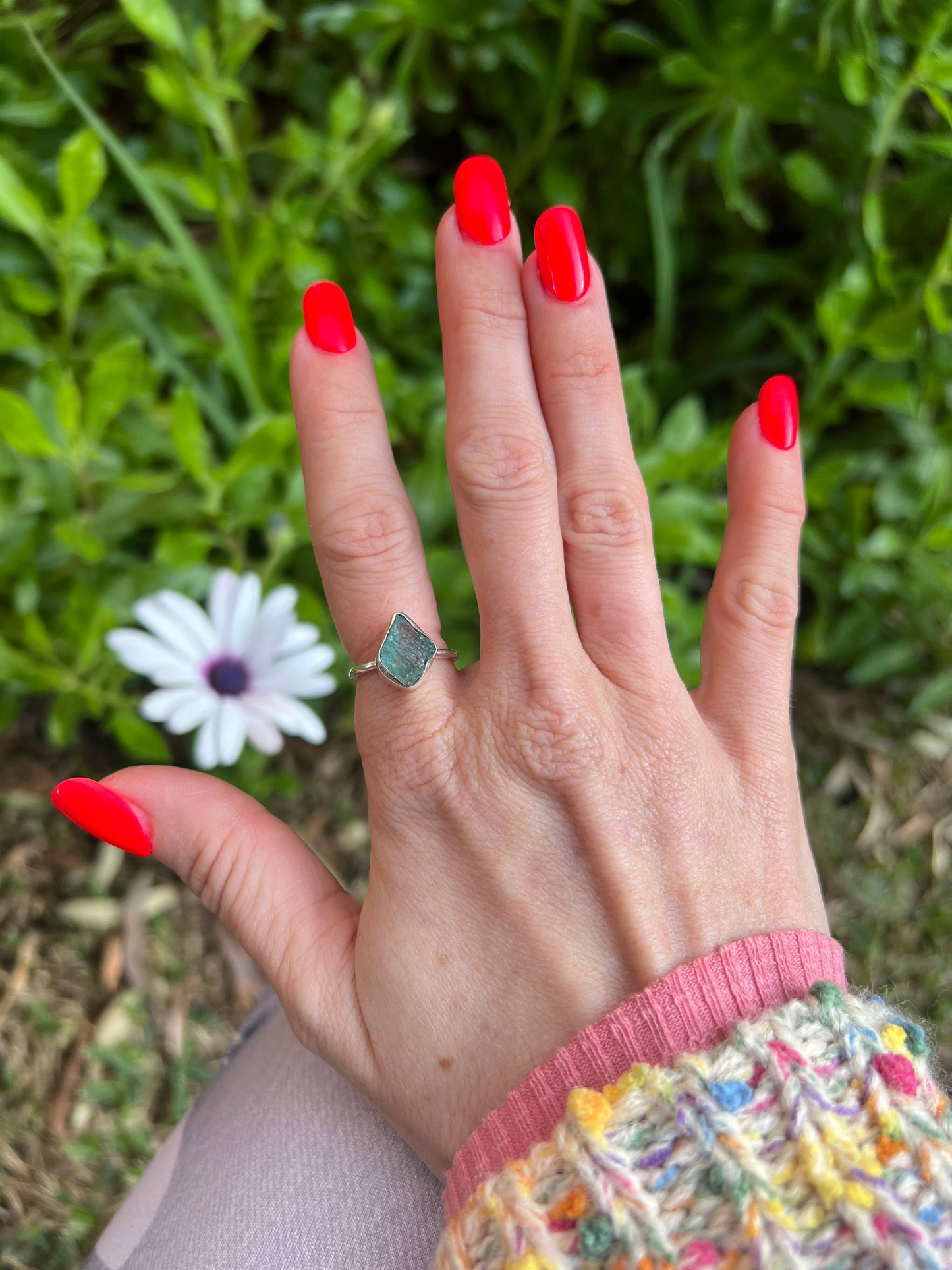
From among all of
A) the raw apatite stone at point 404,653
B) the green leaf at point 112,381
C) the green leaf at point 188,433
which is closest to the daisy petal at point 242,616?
the green leaf at point 188,433

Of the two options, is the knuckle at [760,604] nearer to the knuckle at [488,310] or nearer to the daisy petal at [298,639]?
the knuckle at [488,310]

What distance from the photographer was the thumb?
37.4 inches

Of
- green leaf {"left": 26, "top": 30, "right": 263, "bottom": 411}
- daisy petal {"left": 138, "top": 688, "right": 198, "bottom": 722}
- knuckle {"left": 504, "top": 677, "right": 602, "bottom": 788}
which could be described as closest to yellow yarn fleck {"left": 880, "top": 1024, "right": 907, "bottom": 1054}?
knuckle {"left": 504, "top": 677, "right": 602, "bottom": 788}

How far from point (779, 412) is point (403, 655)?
1.86ft

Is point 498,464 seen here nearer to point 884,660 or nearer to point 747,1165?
point 747,1165

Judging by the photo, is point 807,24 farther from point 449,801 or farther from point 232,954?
point 232,954

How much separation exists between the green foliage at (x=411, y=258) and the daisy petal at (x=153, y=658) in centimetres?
9

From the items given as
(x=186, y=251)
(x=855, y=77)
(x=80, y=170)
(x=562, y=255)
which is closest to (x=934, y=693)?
(x=855, y=77)

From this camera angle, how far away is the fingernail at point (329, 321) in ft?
3.28

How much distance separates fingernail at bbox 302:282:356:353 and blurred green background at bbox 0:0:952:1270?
22 centimetres

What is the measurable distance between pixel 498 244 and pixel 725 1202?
94 cm

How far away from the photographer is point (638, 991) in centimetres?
88

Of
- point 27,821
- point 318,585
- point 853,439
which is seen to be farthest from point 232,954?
point 853,439

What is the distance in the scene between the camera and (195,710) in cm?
124
